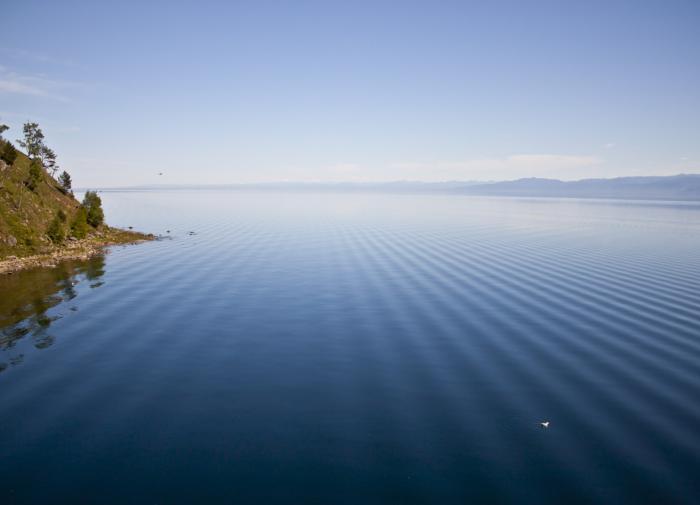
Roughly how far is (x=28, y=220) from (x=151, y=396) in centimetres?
6704

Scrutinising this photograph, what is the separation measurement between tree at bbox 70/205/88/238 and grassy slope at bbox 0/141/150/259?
3.54 metres

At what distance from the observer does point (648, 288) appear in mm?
48688

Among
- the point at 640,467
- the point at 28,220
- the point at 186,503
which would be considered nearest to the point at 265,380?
the point at 186,503

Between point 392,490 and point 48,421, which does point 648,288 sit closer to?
point 392,490

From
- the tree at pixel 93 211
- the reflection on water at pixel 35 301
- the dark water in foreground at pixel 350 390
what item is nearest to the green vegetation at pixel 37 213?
the tree at pixel 93 211

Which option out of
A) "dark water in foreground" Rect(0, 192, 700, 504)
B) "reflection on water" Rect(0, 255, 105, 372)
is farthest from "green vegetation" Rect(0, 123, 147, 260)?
"dark water in foreground" Rect(0, 192, 700, 504)

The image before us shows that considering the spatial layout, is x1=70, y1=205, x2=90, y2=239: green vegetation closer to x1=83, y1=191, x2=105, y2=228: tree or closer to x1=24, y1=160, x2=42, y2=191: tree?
x1=83, y1=191, x2=105, y2=228: tree

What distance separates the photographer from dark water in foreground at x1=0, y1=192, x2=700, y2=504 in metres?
17.6

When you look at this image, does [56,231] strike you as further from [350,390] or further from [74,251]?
[350,390]

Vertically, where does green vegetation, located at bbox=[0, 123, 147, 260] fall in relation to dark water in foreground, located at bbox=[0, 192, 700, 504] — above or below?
above

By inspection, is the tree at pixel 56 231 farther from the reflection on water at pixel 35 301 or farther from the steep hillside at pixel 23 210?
the reflection on water at pixel 35 301

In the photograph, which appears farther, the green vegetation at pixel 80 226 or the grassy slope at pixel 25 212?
the green vegetation at pixel 80 226

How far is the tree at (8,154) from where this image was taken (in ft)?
265

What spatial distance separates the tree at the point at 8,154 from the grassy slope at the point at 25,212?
126 centimetres
